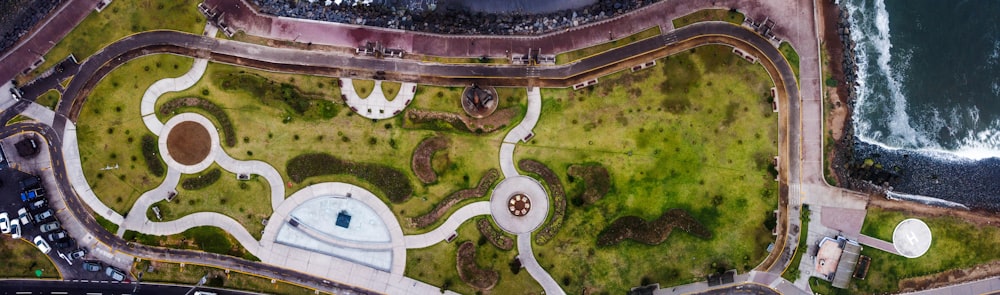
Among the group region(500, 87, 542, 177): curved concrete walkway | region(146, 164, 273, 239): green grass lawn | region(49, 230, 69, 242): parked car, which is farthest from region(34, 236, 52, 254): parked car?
region(500, 87, 542, 177): curved concrete walkway

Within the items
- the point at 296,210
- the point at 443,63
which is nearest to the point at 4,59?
the point at 296,210

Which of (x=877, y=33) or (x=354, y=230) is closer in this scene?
(x=354, y=230)

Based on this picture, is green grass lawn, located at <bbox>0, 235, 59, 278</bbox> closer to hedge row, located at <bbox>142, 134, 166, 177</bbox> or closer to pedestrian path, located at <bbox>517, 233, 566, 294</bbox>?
hedge row, located at <bbox>142, 134, 166, 177</bbox>

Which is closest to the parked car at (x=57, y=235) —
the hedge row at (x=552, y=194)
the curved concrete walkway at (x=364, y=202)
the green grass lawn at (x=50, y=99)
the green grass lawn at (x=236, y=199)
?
the green grass lawn at (x=236, y=199)

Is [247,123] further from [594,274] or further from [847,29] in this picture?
[847,29]

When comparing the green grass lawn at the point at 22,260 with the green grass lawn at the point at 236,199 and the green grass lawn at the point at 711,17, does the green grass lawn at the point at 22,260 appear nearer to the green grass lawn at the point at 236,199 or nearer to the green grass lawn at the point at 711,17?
the green grass lawn at the point at 236,199
